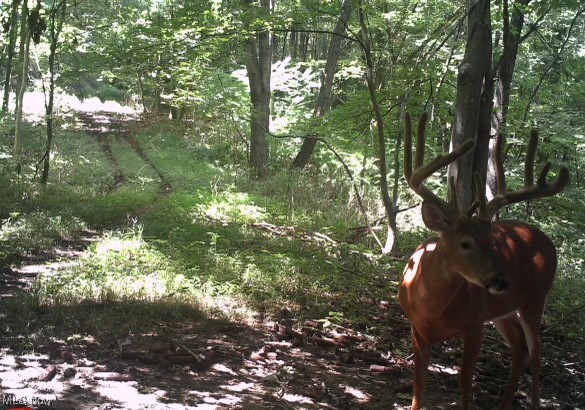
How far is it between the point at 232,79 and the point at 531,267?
55.6 feet

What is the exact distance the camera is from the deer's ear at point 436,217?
11.4ft

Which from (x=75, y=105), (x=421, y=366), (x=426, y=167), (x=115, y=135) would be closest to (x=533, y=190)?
(x=426, y=167)

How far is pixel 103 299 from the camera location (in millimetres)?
5414

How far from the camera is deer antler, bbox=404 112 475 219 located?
3.52 m

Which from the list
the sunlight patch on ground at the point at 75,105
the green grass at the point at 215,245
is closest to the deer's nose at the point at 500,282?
the green grass at the point at 215,245

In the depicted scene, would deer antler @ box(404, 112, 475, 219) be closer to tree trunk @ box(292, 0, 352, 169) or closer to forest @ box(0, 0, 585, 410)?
forest @ box(0, 0, 585, 410)

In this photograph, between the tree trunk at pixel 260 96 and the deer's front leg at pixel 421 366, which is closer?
the deer's front leg at pixel 421 366

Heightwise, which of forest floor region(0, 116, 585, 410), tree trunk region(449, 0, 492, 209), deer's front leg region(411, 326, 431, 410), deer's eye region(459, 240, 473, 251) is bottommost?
forest floor region(0, 116, 585, 410)

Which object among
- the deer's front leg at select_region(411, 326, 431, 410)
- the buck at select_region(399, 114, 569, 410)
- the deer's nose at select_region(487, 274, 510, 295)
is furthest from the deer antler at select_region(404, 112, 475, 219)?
the deer's front leg at select_region(411, 326, 431, 410)

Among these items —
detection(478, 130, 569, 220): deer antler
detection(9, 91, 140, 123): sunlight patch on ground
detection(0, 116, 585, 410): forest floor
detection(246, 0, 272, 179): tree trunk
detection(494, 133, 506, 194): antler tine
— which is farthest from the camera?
detection(9, 91, 140, 123): sunlight patch on ground

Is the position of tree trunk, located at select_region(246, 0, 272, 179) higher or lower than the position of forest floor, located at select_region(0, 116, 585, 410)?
higher

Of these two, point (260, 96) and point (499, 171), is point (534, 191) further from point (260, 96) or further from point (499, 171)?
point (260, 96)

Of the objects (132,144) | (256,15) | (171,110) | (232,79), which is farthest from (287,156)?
(171,110)

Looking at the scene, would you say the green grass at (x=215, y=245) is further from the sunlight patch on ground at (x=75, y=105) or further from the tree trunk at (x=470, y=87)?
the sunlight patch on ground at (x=75, y=105)
